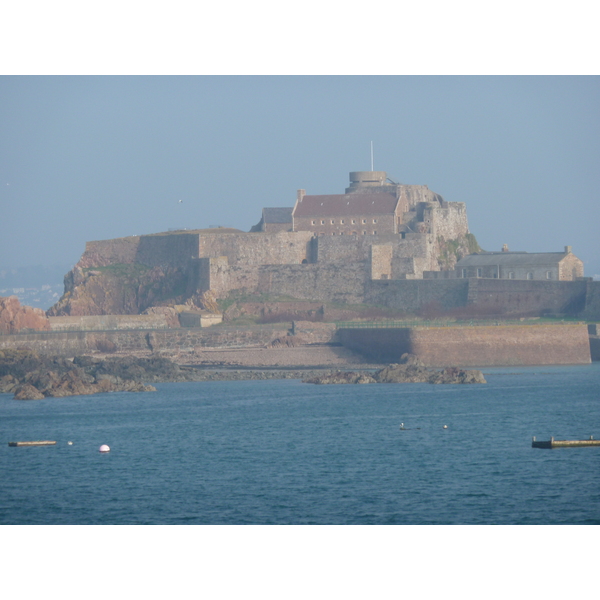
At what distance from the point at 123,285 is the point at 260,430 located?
109ft

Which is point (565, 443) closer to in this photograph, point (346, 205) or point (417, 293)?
point (417, 293)

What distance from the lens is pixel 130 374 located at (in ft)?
180

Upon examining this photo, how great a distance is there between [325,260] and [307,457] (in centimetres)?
3530

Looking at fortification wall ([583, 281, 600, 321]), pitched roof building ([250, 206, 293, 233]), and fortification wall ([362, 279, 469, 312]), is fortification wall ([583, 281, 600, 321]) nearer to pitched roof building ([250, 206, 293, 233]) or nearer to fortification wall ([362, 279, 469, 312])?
fortification wall ([362, 279, 469, 312])

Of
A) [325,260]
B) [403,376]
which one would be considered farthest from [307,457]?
[325,260]

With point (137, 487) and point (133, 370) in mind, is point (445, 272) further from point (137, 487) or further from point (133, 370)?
point (137, 487)

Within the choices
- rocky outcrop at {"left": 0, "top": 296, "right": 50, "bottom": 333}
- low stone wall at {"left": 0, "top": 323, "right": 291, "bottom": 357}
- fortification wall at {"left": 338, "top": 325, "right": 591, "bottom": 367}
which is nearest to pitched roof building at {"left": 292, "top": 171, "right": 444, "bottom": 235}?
low stone wall at {"left": 0, "top": 323, "right": 291, "bottom": 357}

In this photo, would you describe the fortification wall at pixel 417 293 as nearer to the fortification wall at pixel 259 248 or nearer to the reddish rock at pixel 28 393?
the fortification wall at pixel 259 248

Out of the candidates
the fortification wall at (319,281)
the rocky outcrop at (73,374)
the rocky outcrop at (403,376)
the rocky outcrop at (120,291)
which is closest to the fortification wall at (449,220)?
the fortification wall at (319,281)

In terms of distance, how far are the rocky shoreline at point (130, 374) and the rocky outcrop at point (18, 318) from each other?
5203 millimetres

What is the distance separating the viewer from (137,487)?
29781 mm

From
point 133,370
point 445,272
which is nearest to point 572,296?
point 445,272

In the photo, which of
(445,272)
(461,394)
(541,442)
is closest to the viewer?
(541,442)

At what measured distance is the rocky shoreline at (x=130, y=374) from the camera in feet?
167
